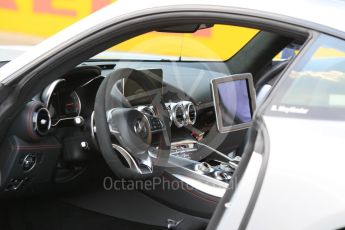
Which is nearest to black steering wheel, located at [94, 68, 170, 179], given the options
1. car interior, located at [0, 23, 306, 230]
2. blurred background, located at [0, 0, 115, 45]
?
car interior, located at [0, 23, 306, 230]

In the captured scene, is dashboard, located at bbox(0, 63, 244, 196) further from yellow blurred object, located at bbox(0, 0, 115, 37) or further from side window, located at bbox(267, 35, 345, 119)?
yellow blurred object, located at bbox(0, 0, 115, 37)

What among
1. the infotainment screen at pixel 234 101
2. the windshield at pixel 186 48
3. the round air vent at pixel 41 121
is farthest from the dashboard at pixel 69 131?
the windshield at pixel 186 48

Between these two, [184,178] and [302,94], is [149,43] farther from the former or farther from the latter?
[302,94]

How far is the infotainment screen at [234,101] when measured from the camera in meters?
2.30

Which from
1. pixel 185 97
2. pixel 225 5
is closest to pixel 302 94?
pixel 225 5

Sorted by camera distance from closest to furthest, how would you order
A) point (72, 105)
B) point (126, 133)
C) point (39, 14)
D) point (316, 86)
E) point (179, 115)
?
point (316, 86) → point (126, 133) → point (72, 105) → point (179, 115) → point (39, 14)

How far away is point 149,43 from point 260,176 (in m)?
1.52

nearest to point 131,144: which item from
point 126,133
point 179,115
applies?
point 126,133

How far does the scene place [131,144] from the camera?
1972 mm

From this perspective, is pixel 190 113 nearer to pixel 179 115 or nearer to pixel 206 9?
pixel 179 115

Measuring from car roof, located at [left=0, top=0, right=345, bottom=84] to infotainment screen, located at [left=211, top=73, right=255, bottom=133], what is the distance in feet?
2.61

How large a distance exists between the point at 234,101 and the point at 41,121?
0.88m

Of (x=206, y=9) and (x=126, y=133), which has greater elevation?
(x=206, y=9)

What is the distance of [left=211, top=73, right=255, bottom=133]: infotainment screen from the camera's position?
90.4 inches
